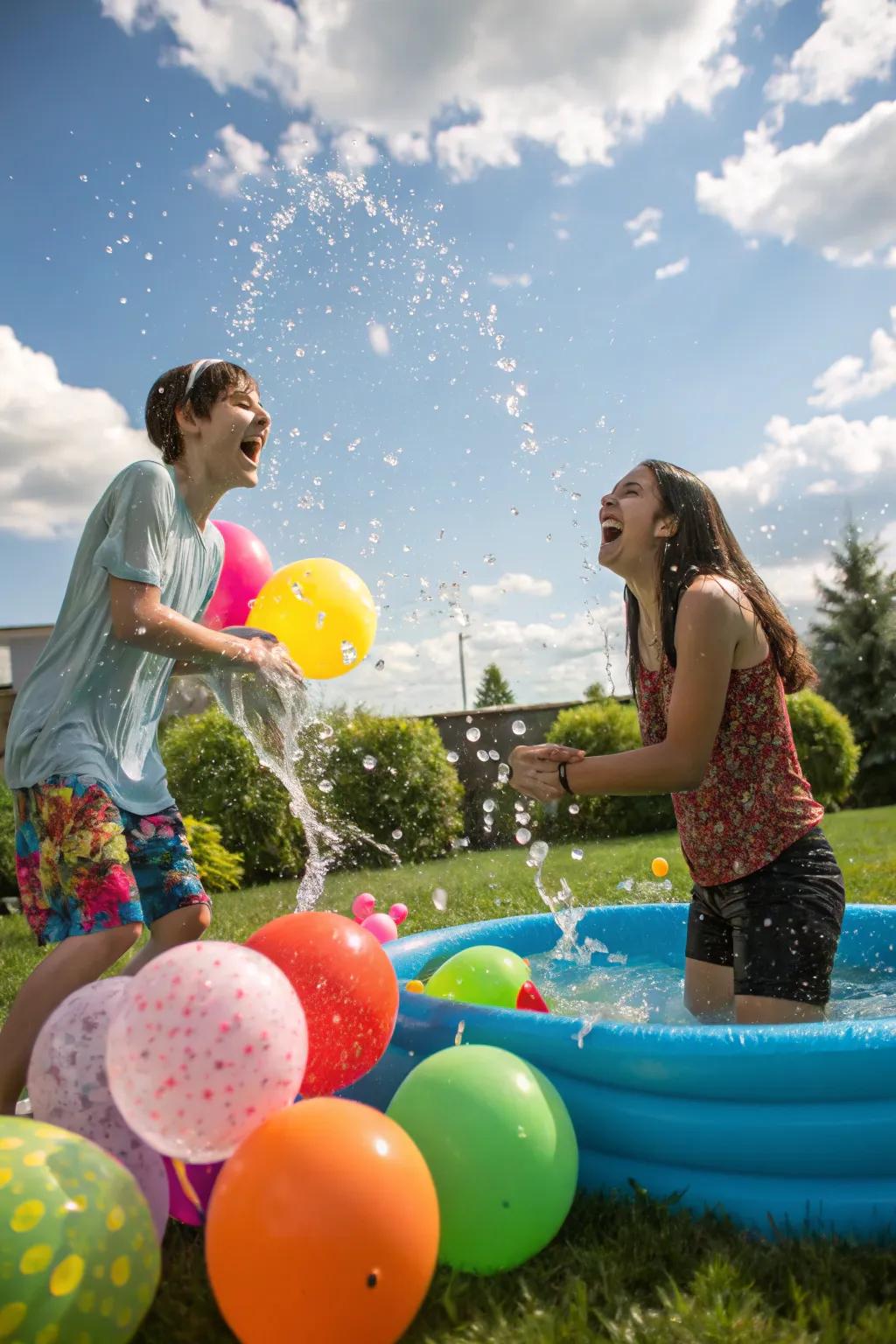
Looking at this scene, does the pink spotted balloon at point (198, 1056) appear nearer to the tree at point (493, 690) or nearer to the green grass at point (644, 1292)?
the green grass at point (644, 1292)

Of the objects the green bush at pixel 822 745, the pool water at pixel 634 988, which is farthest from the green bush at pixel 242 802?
the green bush at pixel 822 745

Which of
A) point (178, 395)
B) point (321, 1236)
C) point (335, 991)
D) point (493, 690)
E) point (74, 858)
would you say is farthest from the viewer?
point (493, 690)

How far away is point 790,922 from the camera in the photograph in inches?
97.8

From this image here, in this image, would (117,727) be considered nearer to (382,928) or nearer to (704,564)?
(704,564)

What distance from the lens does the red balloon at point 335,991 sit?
6.91 ft

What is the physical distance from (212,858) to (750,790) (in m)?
6.94

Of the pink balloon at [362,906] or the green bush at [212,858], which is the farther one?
the green bush at [212,858]

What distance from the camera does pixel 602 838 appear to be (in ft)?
35.5

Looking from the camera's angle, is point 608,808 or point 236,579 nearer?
point 236,579

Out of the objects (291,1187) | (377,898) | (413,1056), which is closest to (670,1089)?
(413,1056)

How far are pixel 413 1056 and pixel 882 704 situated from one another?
20281 millimetres

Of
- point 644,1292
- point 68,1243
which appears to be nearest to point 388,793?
point 644,1292

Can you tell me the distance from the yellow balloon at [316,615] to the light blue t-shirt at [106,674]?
0.66 meters

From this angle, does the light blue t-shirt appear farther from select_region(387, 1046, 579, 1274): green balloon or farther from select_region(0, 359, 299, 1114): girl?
select_region(387, 1046, 579, 1274): green balloon
